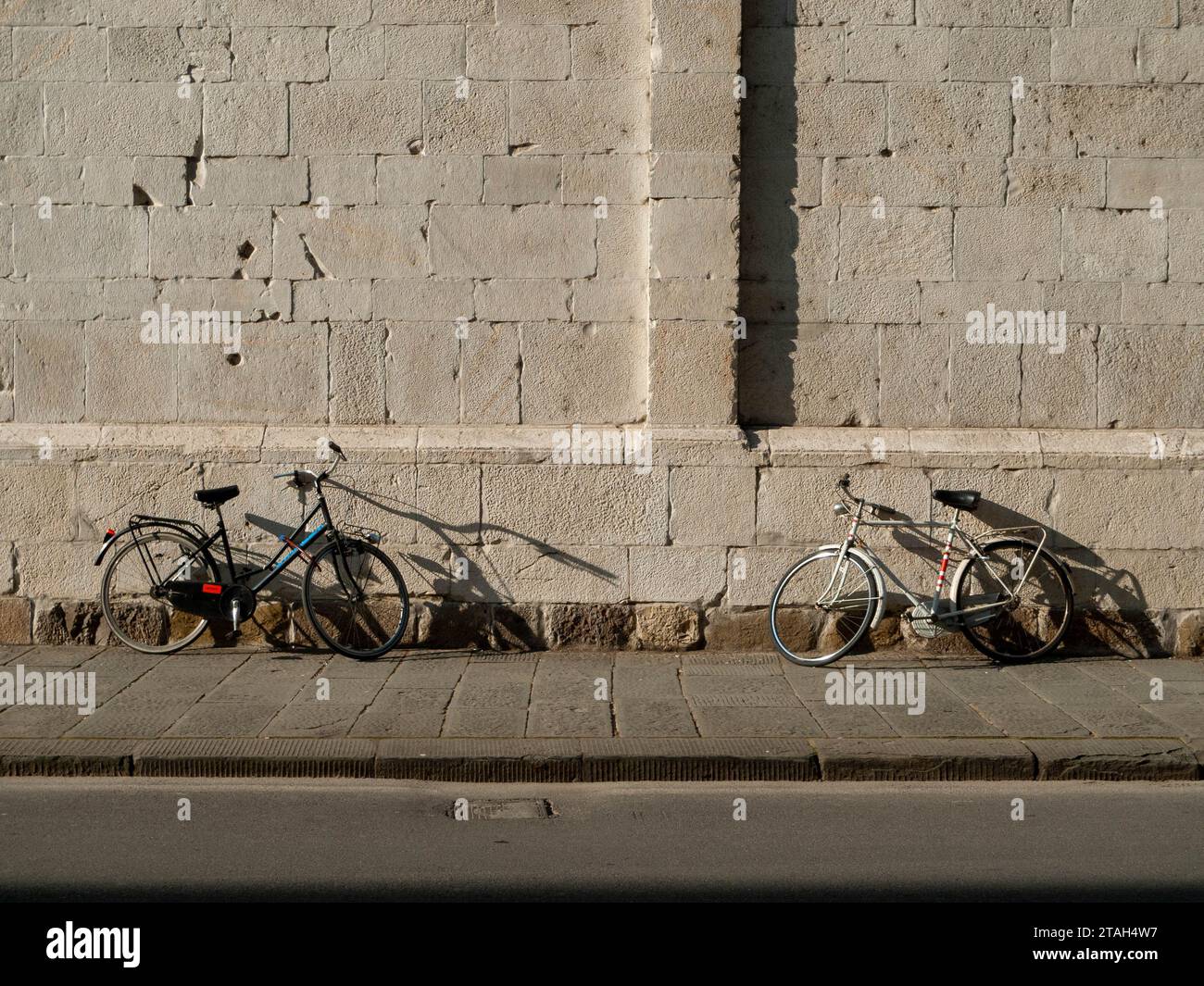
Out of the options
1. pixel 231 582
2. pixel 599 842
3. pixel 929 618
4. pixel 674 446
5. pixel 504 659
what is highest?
pixel 674 446

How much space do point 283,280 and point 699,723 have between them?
4361 mm

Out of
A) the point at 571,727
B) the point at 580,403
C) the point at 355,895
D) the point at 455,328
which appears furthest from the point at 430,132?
the point at 355,895

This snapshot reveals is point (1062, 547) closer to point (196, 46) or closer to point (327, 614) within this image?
point (327, 614)

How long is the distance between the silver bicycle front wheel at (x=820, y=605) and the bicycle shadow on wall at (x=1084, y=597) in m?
0.30

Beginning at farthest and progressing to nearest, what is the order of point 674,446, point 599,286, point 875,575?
point 599,286, point 674,446, point 875,575

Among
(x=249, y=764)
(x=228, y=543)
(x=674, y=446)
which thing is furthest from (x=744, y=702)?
(x=228, y=543)

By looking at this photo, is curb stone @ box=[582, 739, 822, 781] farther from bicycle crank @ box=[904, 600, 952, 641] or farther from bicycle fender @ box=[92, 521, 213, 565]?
bicycle fender @ box=[92, 521, 213, 565]

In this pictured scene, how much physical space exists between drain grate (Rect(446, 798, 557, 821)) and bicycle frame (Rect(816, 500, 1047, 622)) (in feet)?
10.1

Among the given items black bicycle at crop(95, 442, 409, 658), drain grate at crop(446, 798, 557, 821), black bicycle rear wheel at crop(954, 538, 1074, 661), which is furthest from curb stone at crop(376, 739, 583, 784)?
black bicycle rear wheel at crop(954, 538, 1074, 661)

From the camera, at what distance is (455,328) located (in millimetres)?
8586

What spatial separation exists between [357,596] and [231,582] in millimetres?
868

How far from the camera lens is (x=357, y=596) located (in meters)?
8.31

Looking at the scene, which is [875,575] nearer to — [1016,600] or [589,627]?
[1016,600]

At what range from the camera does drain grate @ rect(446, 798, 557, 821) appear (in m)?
5.59
